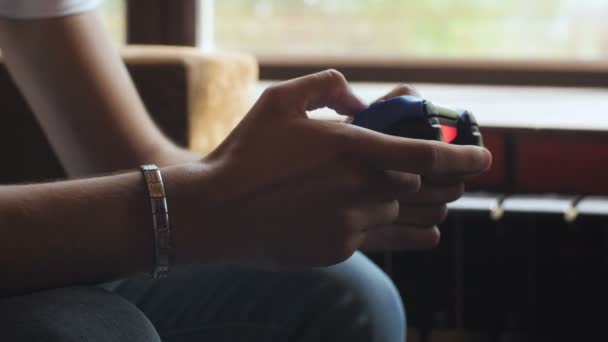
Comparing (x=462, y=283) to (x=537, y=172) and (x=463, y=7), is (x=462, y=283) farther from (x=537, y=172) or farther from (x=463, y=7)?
(x=463, y=7)

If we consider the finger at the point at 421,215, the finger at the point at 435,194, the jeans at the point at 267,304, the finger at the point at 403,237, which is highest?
the finger at the point at 435,194

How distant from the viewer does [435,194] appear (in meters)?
0.71

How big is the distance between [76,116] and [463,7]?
1.29 m

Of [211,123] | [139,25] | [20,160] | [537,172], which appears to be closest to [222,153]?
[211,123]

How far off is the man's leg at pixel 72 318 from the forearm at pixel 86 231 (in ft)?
0.07

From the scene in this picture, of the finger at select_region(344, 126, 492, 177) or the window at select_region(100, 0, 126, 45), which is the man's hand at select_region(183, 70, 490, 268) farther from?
the window at select_region(100, 0, 126, 45)

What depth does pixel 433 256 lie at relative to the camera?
157 cm

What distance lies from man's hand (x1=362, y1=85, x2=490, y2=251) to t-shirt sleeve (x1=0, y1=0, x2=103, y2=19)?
15.7 inches

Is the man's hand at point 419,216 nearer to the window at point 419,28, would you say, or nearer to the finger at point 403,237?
the finger at point 403,237

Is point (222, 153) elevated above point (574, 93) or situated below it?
above

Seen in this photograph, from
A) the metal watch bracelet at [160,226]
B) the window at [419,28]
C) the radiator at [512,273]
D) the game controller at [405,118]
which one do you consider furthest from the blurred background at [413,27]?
the metal watch bracelet at [160,226]

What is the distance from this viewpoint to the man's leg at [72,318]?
0.49 metres

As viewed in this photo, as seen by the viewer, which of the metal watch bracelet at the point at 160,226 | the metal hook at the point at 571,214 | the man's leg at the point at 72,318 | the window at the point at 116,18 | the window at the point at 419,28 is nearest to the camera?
the man's leg at the point at 72,318

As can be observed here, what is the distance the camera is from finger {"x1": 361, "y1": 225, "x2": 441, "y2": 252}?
0.76 meters
